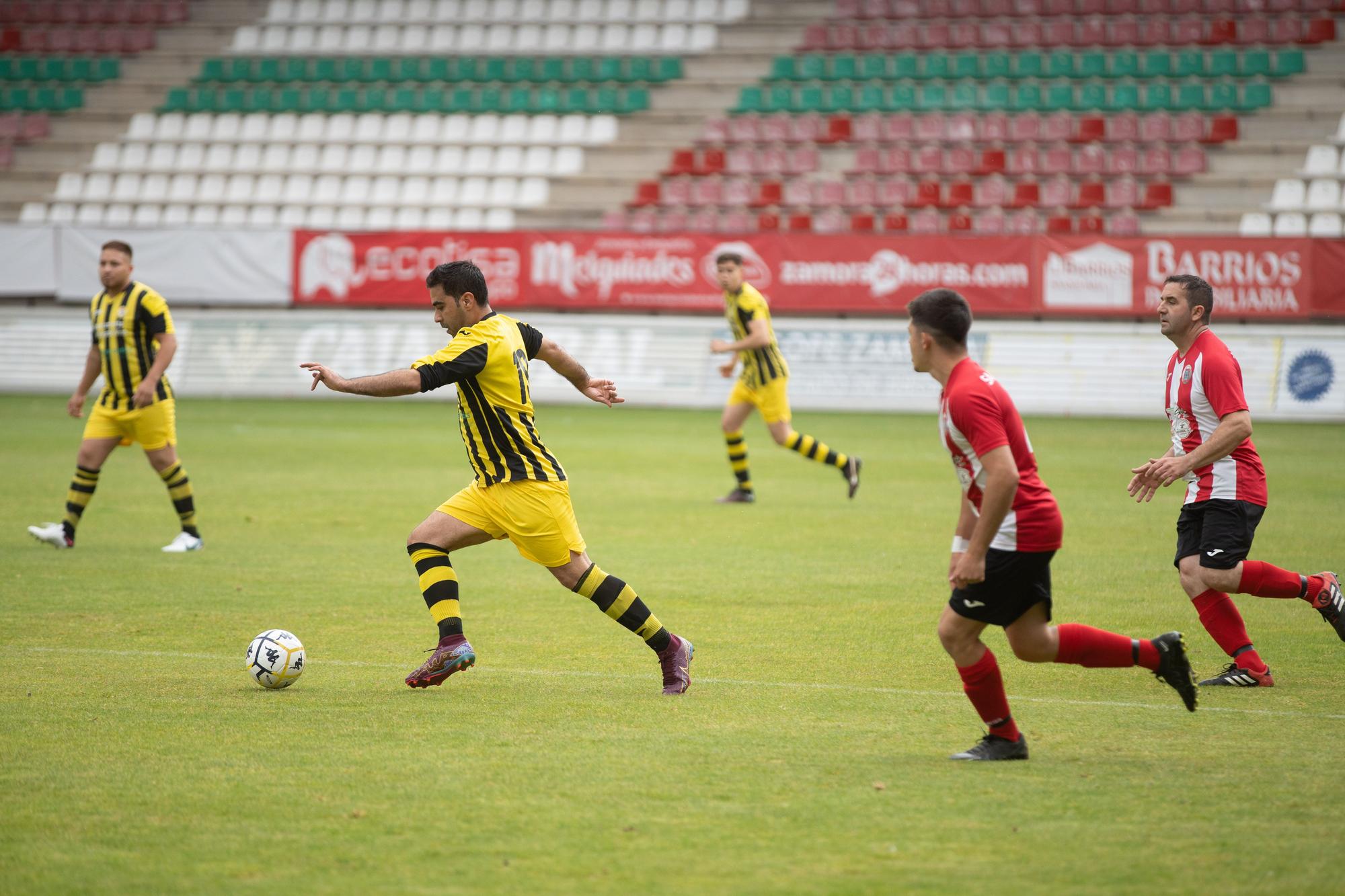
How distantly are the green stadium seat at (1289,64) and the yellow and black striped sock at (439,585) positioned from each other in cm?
2781

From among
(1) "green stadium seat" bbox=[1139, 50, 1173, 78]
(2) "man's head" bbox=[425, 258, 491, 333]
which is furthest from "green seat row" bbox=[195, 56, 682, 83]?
(2) "man's head" bbox=[425, 258, 491, 333]

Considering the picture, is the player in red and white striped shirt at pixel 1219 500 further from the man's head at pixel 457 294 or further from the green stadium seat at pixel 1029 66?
the green stadium seat at pixel 1029 66

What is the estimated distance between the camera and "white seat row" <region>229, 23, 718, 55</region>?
114ft

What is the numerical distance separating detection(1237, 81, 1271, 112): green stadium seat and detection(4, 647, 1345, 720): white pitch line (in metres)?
26.0

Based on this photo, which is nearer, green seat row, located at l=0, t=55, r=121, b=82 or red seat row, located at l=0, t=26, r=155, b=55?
green seat row, located at l=0, t=55, r=121, b=82

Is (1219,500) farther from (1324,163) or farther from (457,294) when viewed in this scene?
(1324,163)

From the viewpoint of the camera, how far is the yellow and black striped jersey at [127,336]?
1099 cm

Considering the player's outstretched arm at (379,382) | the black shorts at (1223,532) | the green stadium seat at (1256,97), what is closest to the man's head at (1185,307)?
the black shorts at (1223,532)

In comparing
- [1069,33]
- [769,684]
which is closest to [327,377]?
[769,684]

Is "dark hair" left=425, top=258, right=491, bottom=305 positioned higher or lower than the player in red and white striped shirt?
higher

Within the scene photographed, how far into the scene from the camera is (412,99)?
34.5 metres

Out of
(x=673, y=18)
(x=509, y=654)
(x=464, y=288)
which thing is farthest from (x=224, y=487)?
(x=673, y=18)

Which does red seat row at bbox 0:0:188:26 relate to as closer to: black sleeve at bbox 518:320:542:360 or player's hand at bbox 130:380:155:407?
player's hand at bbox 130:380:155:407

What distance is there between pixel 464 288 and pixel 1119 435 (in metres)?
16.3
